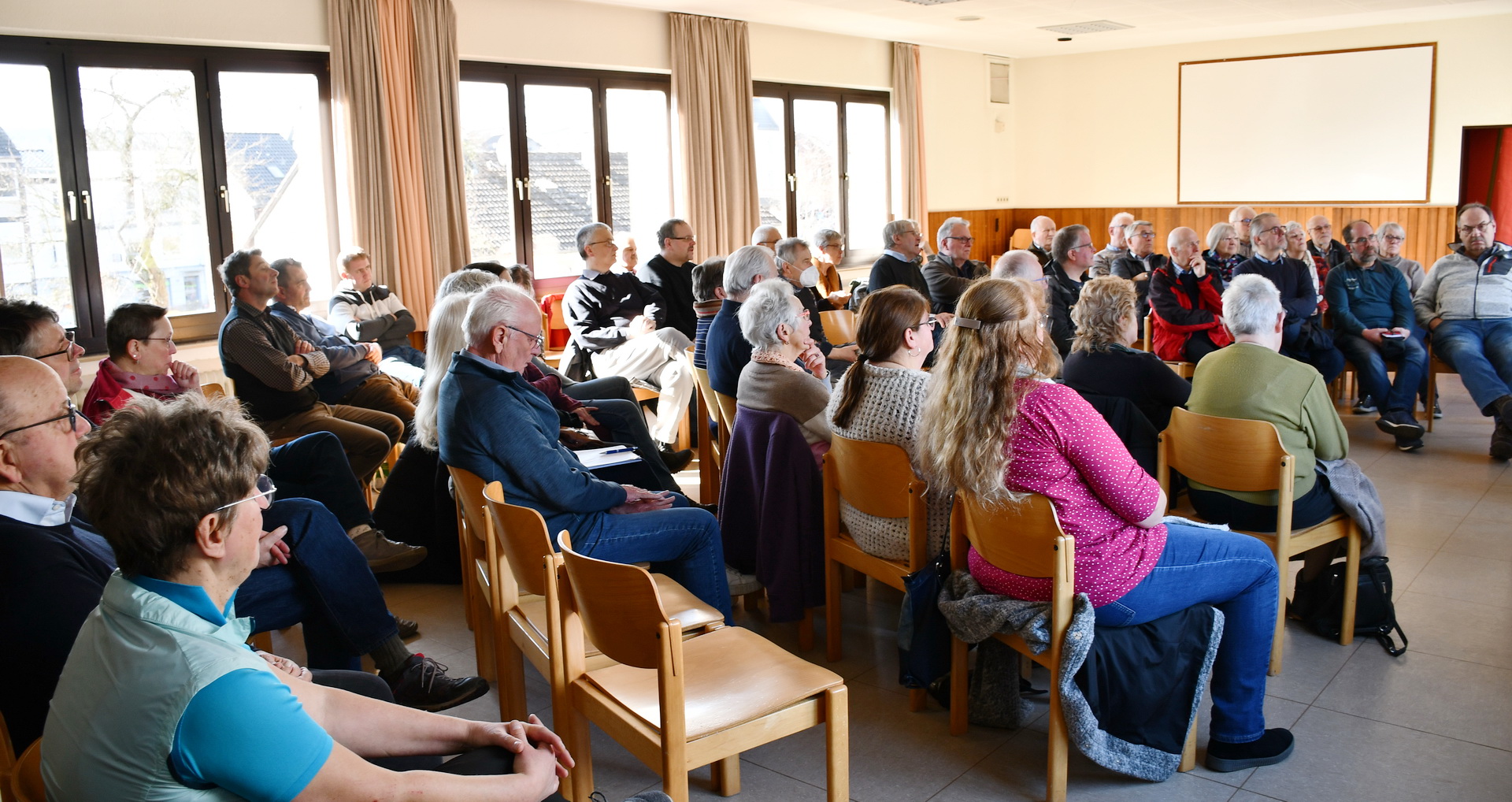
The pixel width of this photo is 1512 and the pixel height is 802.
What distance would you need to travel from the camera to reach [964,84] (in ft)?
37.7

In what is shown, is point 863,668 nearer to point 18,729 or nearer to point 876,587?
point 876,587

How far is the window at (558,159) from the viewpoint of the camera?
24.7 feet

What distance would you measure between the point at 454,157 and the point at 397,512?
12.5ft

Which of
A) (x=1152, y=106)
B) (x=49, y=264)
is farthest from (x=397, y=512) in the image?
(x=1152, y=106)

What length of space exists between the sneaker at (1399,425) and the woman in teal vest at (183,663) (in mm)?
5279

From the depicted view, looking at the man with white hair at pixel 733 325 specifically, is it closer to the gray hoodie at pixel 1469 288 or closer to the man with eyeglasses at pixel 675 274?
the man with eyeglasses at pixel 675 274

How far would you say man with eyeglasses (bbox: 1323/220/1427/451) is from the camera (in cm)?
582

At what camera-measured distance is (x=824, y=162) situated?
10250mm

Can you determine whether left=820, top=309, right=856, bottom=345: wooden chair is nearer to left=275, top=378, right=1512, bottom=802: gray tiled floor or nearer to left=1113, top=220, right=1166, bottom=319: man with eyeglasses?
left=1113, top=220, right=1166, bottom=319: man with eyeglasses

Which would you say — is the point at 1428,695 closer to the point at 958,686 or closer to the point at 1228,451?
the point at 1228,451

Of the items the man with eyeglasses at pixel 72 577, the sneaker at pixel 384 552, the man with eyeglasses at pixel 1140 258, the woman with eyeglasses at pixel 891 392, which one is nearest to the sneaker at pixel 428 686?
the man with eyeglasses at pixel 72 577

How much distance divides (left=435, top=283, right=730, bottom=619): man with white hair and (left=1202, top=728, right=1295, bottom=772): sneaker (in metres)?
1.20

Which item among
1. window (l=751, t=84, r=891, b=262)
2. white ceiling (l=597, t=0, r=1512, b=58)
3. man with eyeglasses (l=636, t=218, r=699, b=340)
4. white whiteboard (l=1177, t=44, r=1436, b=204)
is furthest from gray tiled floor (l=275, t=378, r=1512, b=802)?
white whiteboard (l=1177, t=44, r=1436, b=204)

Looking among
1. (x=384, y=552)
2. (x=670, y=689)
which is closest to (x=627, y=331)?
(x=384, y=552)
